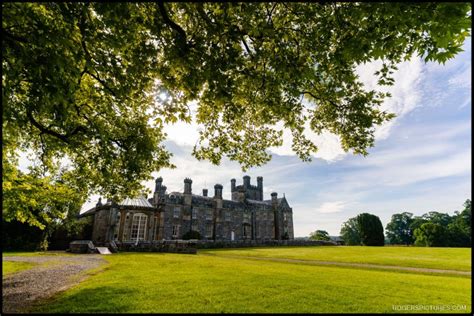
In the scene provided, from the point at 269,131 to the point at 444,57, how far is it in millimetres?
8437

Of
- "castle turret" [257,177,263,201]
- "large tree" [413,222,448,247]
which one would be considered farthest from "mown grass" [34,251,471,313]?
"large tree" [413,222,448,247]

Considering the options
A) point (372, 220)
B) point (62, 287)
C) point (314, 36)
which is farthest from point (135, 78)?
point (372, 220)

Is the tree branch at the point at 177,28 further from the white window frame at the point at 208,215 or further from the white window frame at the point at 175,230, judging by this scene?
the white window frame at the point at 208,215

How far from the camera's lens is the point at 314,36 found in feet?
24.3

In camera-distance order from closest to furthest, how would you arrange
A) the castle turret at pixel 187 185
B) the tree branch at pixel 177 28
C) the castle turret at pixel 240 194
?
the tree branch at pixel 177 28
the castle turret at pixel 187 185
the castle turret at pixel 240 194

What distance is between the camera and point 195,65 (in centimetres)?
709

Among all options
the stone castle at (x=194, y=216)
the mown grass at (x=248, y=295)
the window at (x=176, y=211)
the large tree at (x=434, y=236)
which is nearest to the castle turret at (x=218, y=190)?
the stone castle at (x=194, y=216)

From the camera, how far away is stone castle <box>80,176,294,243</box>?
35125 mm

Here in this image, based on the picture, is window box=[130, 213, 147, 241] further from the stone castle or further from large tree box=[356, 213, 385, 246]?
large tree box=[356, 213, 385, 246]

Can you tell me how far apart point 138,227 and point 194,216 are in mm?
12217

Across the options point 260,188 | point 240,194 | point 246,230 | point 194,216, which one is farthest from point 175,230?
point 260,188

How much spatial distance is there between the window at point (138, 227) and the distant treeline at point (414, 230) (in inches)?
1476

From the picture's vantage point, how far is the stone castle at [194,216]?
115 ft

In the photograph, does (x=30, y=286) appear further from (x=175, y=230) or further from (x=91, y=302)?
(x=175, y=230)
